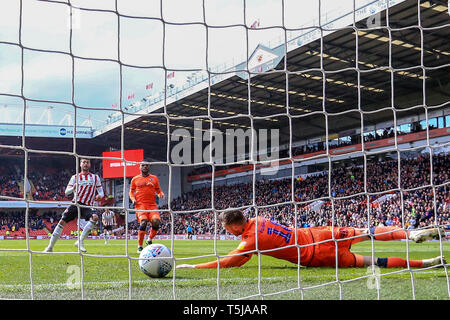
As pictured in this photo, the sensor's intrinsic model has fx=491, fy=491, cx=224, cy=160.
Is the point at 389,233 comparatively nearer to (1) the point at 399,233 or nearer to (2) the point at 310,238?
(1) the point at 399,233

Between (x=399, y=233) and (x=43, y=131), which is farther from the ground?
(x=43, y=131)

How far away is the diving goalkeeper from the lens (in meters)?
4.71

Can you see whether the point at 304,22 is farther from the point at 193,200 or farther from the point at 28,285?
the point at 193,200

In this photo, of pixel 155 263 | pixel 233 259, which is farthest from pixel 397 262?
pixel 155 263

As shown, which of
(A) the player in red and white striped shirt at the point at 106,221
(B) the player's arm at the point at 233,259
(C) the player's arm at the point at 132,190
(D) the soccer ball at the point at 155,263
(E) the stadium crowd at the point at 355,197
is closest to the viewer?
(B) the player's arm at the point at 233,259

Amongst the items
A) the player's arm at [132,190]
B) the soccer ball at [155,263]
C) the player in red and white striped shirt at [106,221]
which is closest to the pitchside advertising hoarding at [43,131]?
the player in red and white striped shirt at [106,221]

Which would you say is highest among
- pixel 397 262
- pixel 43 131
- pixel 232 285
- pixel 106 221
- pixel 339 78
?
pixel 339 78

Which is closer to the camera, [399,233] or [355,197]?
[399,233]

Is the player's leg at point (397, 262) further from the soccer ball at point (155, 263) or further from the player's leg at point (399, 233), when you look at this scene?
the soccer ball at point (155, 263)

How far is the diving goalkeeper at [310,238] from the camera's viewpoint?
471cm

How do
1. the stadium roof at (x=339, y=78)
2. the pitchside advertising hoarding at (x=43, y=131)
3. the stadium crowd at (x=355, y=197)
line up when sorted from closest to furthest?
the stadium crowd at (x=355, y=197) < the stadium roof at (x=339, y=78) < the pitchside advertising hoarding at (x=43, y=131)

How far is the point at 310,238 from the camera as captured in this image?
4926 millimetres
